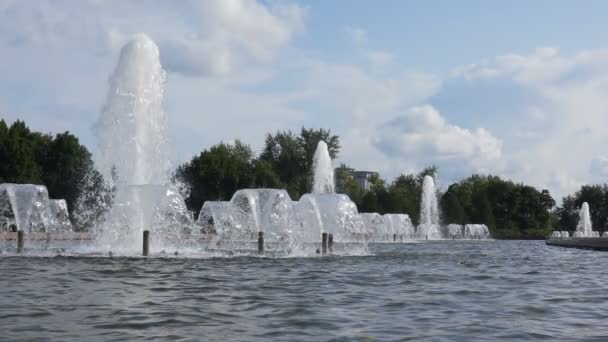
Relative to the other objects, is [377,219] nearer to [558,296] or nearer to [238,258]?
[238,258]

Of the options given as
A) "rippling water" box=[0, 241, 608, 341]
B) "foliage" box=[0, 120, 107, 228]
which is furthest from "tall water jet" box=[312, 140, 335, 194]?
"rippling water" box=[0, 241, 608, 341]

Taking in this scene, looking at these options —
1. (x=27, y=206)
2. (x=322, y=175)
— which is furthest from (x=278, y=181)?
(x=27, y=206)

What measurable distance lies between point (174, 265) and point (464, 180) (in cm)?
14321

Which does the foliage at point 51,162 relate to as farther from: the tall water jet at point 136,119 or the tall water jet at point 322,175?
the tall water jet at point 136,119

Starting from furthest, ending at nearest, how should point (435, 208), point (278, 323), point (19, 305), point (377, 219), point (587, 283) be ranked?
point (435, 208) < point (377, 219) < point (587, 283) < point (19, 305) < point (278, 323)

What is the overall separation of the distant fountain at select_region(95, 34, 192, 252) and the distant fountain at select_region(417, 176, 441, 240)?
69.1 meters

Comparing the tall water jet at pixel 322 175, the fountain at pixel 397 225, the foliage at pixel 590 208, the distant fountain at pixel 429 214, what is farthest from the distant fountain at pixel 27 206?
the foliage at pixel 590 208

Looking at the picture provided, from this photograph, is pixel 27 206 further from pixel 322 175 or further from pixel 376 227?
pixel 376 227

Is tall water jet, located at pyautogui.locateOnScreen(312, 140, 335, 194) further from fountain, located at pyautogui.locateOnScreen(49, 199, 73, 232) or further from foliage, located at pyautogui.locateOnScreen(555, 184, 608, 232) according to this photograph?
foliage, located at pyautogui.locateOnScreen(555, 184, 608, 232)

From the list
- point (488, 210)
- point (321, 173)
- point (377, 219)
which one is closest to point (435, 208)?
point (488, 210)

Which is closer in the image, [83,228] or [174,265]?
[174,265]

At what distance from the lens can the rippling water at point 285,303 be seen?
12.6m

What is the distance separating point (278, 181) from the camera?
105 m

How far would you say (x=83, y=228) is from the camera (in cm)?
7038
